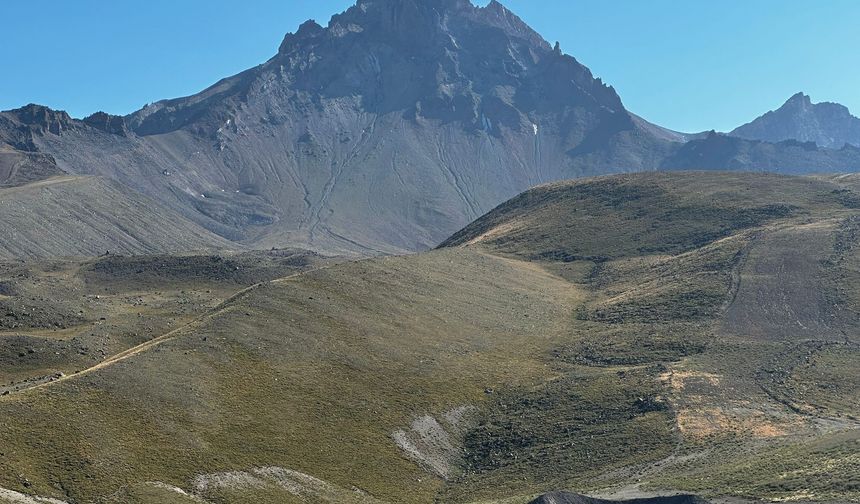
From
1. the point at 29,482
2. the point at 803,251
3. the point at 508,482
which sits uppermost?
the point at 803,251

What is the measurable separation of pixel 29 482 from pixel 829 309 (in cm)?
11638

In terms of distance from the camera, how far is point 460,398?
10750 cm

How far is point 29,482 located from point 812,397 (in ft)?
269

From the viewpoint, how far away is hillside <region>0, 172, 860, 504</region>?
76.3 m

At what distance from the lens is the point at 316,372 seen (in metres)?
105

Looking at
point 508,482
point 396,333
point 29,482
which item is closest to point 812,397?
point 508,482

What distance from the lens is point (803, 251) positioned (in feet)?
550

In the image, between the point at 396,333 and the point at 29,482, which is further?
the point at 396,333

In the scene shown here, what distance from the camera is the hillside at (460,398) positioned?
76.3 metres

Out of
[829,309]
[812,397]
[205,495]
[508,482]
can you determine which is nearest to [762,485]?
[508,482]

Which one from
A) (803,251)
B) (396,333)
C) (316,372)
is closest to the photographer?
(316,372)

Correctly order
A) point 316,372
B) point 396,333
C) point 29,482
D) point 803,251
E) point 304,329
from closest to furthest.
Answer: point 29,482 → point 316,372 → point 304,329 → point 396,333 → point 803,251

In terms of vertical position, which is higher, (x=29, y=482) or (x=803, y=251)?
(x=803, y=251)

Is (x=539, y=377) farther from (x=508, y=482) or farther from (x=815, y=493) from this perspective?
(x=815, y=493)
